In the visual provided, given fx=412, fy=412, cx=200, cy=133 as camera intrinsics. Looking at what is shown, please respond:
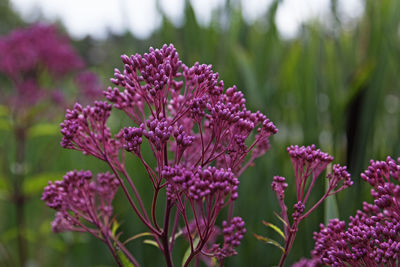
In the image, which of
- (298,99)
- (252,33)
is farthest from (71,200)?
(252,33)

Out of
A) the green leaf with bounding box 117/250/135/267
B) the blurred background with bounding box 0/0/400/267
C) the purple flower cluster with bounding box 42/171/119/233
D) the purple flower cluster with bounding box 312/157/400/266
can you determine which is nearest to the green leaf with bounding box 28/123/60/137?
the blurred background with bounding box 0/0/400/267

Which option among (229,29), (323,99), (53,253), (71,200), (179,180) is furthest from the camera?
(53,253)

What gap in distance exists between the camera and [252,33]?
267cm

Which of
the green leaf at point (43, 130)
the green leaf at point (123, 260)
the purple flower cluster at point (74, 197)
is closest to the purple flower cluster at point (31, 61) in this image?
the green leaf at point (43, 130)

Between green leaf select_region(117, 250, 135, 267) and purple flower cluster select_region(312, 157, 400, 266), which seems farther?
green leaf select_region(117, 250, 135, 267)

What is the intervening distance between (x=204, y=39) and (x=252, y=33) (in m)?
0.53

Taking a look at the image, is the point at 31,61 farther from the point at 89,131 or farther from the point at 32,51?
the point at 89,131

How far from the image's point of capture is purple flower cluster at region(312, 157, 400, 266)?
0.70 meters

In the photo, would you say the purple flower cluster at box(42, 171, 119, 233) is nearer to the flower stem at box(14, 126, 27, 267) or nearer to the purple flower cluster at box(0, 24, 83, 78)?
the flower stem at box(14, 126, 27, 267)

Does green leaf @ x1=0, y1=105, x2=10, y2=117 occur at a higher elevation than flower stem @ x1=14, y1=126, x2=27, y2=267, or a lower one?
higher

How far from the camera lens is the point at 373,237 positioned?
2.35 feet

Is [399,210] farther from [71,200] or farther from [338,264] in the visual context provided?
[71,200]

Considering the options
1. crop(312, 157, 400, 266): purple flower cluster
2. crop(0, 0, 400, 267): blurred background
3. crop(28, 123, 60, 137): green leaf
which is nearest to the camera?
crop(312, 157, 400, 266): purple flower cluster

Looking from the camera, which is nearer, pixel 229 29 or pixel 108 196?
pixel 108 196
